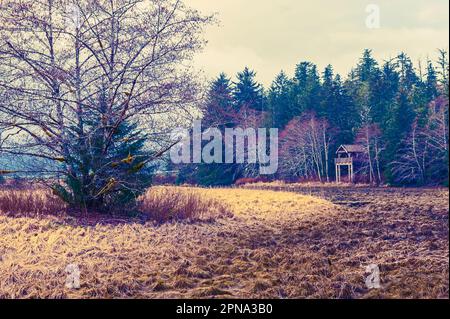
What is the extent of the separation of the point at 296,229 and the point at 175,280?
3530 millimetres

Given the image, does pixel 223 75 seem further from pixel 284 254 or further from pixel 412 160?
pixel 284 254

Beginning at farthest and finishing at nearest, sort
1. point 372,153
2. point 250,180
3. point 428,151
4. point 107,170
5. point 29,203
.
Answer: point 250,180 → point 372,153 → point 29,203 → point 107,170 → point 428,151

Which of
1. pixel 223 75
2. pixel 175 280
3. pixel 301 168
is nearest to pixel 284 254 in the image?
pixel 175 280

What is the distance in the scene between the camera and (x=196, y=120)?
824 cm

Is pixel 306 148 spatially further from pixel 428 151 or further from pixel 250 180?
pixel 428 151

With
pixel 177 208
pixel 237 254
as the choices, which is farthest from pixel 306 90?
pixel 237 254

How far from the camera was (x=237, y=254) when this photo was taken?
5.51 metres

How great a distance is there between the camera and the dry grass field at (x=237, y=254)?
4.04m

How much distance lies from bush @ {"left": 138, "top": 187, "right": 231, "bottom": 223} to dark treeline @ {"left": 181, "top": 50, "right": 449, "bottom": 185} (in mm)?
2267

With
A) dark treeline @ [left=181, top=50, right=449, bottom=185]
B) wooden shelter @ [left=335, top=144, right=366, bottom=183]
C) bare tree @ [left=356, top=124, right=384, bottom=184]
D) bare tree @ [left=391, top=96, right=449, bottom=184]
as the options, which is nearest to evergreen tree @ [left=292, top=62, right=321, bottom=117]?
dark treeline @ [left=181, top=50, right=449, bottom=185]

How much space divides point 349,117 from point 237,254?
13.0 m

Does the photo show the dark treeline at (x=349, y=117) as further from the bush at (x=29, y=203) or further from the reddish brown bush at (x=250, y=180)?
the bush at (x=29, y=203)
